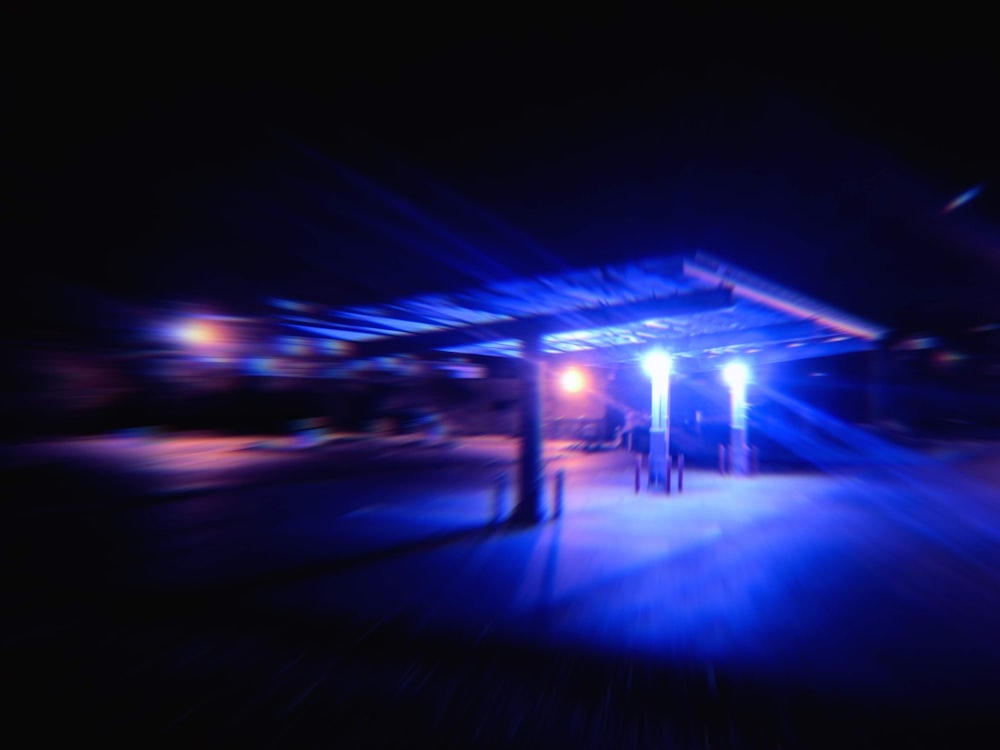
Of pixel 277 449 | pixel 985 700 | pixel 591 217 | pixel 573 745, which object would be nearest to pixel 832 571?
pixel 985 700

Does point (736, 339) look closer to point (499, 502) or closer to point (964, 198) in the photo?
point (499, 502)

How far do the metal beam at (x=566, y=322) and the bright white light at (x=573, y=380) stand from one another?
12547 millimetres

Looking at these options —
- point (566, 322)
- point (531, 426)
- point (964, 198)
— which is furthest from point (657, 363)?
point (964, 198)

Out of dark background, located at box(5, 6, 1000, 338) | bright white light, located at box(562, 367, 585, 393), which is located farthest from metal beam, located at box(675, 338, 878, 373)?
dark background, located at box(5, 6, 1000, 338)

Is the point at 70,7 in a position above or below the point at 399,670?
above

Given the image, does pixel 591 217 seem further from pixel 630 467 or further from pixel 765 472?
pixel 765 472

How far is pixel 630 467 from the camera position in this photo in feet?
43.0

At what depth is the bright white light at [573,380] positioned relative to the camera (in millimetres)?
21516

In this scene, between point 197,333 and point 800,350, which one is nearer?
point 197,333

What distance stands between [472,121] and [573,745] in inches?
147

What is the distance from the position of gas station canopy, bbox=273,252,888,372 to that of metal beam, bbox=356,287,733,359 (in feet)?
0.06

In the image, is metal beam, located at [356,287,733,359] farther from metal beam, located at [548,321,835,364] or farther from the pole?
metal beam, located at [548,321,835,364]

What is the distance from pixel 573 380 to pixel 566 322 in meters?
14.7

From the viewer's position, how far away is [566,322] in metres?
7.14
